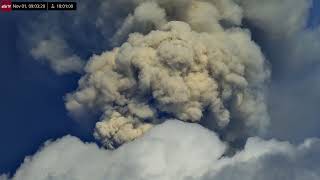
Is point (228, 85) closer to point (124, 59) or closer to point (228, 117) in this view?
point (228, 117)

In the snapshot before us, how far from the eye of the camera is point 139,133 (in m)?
72.1

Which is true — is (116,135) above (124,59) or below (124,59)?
below

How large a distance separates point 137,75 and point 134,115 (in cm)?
300

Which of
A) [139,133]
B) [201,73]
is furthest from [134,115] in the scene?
[201,73]

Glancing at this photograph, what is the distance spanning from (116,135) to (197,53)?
8.59 metres

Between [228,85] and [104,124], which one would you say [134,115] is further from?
[228,85]

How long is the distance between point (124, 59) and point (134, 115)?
4.29 m

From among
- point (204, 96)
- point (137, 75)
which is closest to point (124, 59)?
point (137, 75)

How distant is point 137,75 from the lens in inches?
2854

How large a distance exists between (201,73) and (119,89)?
642cm

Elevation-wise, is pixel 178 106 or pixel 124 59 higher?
pixel 124 59

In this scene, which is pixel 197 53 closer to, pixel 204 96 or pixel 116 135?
pixel 204 96

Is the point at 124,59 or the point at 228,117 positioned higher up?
the point at 124,59

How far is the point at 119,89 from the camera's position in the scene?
241 feet
